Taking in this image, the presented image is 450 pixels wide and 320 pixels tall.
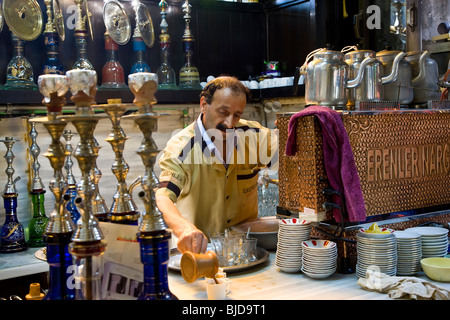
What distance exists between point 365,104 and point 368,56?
10.6 inches

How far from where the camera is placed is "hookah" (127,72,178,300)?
3.84 feet

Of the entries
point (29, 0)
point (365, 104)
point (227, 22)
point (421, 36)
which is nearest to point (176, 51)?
point (227, 22)

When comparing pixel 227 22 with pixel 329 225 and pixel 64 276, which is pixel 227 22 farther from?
pixel 64 276

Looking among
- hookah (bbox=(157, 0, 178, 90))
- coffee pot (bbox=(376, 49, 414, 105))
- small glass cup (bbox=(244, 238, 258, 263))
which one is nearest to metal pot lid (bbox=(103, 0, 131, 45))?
hookah (bbox=(157, 0, 178, 90))

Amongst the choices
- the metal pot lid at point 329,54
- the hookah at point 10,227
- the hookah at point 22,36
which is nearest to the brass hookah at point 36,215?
the hookah at point 10,227

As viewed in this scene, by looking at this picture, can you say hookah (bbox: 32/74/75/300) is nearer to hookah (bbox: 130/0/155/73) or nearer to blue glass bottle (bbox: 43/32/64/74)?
blue glass bottle (bbox: 43/32/64/74)

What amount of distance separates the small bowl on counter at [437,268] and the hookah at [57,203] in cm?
122

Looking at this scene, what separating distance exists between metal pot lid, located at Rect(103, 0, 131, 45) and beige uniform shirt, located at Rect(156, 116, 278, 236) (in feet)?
4.05

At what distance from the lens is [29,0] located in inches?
128

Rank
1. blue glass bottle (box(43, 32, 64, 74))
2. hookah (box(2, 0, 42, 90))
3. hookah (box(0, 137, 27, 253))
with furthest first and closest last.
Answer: blue glass bottle (box(43, 32, 64, 74)) → hookah (box(2, 0, 42, 90)) → hookah (box(0, 137, 27, 253))

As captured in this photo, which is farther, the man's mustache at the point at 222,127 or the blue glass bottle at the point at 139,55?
the blue glass bottle at the point at 139,55

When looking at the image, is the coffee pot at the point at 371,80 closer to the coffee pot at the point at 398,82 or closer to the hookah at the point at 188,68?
the coffee pot at the point at 398,82

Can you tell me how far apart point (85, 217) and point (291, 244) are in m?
0.95

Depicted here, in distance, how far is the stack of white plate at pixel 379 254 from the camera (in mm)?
1759
